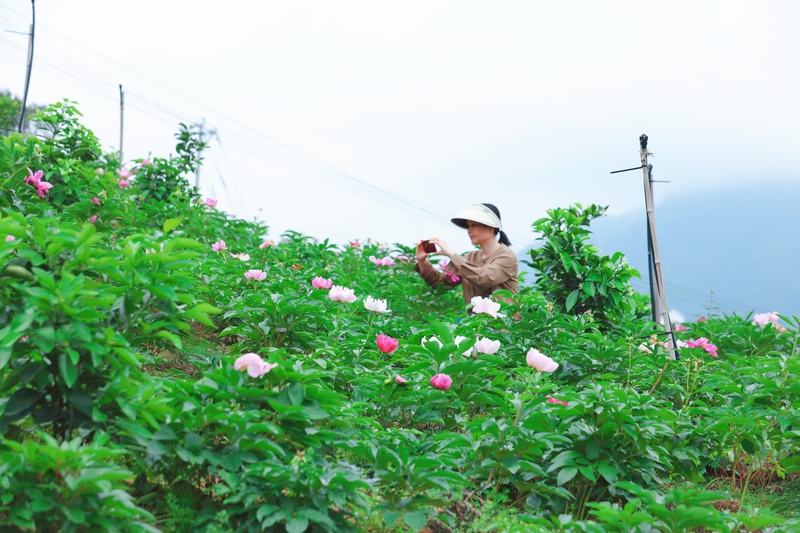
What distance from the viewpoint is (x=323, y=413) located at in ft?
7.09

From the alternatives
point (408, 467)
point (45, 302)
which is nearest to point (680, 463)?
point (408, 467)

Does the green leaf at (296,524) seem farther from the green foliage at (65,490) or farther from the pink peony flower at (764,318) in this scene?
the pink peony flower at (764,318)

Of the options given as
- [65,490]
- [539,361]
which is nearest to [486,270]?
[539,361]

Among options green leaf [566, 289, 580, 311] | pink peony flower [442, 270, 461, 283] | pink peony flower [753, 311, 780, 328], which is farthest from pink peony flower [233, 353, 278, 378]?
pink peony flower [753, 311, 780, 328]

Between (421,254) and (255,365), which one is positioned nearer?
(255,365)

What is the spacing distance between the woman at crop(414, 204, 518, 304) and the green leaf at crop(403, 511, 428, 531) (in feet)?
9.39

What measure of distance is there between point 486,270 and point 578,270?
2.01 ft

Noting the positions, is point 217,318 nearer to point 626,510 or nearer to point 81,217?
point 81,217

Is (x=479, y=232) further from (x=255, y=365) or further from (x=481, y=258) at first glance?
(x=255, y=365)

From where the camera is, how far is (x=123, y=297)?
2.23 metres

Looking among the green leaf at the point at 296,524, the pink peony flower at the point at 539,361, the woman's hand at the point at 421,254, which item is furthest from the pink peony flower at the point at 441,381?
the woman's hand at the point at 421,254

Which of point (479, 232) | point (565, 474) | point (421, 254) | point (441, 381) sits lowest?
point (565, 474)

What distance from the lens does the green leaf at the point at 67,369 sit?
6.07 feet

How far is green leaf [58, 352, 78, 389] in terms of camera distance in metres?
1.85
